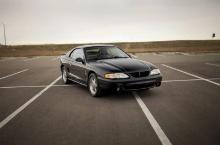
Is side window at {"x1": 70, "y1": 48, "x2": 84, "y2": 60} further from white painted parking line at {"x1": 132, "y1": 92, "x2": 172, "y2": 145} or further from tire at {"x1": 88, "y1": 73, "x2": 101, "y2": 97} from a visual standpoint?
white painted parking line at {"x1": 132, "y1": 92, "x2": 172, "y2": 145}

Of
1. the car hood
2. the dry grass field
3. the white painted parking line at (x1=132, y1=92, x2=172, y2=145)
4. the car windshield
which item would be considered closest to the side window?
the car windshield

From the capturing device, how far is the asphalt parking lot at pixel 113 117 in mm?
4426

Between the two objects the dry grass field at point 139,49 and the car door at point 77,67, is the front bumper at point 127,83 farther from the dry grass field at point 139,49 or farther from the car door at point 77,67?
the dry grass field at point 139,49

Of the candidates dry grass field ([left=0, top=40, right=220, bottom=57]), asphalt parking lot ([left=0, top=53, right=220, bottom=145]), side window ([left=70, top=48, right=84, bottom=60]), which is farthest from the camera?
dry grass field ([left=0, top=40, right=220, bottom=57])

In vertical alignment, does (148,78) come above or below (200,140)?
above

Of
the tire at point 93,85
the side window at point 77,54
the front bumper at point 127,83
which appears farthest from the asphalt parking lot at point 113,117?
the side window at point 77,54

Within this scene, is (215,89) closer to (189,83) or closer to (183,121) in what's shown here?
(189,83)

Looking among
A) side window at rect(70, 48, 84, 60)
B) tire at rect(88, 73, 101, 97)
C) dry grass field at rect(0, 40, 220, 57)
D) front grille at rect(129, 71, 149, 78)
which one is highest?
side window at rect(70, 48, 84, 60)

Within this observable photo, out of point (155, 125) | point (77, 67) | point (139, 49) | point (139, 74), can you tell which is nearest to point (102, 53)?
point (77, 67)

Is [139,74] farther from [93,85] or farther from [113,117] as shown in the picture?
[113,117]

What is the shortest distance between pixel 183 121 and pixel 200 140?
99cm

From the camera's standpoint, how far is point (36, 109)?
6.50 meters

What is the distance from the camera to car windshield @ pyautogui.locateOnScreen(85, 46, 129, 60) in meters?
8.41

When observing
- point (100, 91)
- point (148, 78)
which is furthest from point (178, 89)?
point (100, 91)
